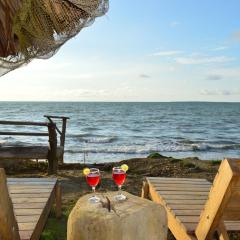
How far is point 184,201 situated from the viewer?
4.39 metres

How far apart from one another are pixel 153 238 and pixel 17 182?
327 cm

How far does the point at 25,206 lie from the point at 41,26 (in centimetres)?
187

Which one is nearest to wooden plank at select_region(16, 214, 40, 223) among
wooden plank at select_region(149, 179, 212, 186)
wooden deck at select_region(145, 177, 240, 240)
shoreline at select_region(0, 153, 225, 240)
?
wooden deck at select_region(145, 177, 240, 240)

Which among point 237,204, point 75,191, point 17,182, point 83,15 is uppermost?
point 83,15

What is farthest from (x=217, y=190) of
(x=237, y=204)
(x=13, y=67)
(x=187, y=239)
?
(x=13, y=67)

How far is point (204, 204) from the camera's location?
3.97 m

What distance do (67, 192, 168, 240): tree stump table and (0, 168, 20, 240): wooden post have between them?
392 mm

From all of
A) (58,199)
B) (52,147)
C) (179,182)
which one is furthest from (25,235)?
(52,147)

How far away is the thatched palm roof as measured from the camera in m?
2.96

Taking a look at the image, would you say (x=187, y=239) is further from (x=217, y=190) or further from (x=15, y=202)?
(x=15, y=202)

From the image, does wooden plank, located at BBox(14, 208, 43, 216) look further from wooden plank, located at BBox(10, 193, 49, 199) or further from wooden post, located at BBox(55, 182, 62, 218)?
wooden post, located at BBox(55, 182, 62, 218)

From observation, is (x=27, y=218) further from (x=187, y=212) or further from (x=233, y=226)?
(x=233, y=226)

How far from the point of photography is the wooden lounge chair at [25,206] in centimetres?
247

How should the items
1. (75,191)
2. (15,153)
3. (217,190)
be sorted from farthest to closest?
(15,153)
(75,191)
(217,190)
